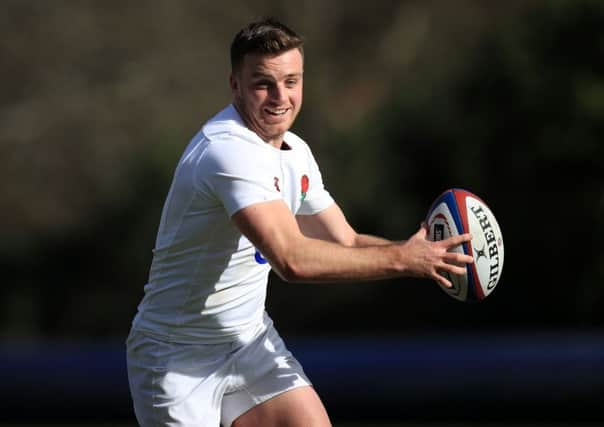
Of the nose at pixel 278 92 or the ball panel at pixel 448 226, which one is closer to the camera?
the nose at pixel 278 92

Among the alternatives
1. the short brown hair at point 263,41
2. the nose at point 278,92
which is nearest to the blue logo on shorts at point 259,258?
the nose at point 278,92

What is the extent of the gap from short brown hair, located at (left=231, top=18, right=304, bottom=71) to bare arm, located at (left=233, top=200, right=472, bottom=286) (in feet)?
1.98

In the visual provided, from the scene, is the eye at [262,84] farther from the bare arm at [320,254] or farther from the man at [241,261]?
the bare arm at [320,254]

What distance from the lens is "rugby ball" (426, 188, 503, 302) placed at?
4.10m

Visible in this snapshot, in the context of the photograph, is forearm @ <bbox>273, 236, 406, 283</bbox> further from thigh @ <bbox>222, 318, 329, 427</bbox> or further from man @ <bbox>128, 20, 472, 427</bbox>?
thigh @ <bbox>222, 318, 329, 427</bbox>

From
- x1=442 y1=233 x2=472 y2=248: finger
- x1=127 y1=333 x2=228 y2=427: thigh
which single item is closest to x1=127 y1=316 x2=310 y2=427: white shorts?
x1=127 y1=333 x2=228 y2=427: thigh

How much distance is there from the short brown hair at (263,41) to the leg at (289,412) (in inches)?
51.1

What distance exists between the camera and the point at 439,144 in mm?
11680

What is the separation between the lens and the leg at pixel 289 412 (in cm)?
408

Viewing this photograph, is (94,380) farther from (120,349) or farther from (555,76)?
(555,76)

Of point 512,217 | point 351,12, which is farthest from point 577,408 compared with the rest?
point 351,12

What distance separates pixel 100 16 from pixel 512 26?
11.7m

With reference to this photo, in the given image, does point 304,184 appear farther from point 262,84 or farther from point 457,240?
point 457,240

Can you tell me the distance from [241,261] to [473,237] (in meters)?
0.92
